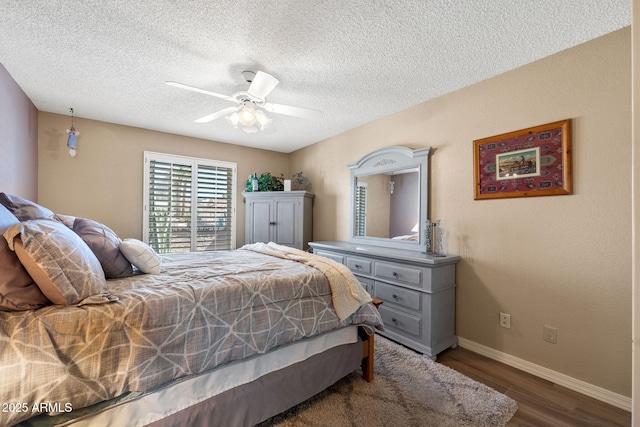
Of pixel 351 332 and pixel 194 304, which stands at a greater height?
pixel 194 304

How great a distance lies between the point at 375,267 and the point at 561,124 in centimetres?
189

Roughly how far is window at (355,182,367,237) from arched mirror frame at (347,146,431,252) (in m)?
0.05

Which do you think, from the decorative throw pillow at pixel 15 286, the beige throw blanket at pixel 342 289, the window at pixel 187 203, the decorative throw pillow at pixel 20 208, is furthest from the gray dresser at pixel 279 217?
the decorative throw pillow at pixel 15 286

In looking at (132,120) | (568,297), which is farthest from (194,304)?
(132,120)

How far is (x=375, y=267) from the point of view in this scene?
2.79 m

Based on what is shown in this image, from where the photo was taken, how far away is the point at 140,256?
5.68ft

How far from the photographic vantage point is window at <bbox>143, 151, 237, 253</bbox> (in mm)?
3902

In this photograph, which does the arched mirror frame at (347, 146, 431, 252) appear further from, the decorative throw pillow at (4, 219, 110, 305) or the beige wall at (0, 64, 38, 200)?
the beige wall at (0, 64, 38, 200)

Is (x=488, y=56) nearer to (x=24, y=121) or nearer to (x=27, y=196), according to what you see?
(x=24, y=121)

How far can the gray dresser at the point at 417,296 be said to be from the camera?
91.8 inches

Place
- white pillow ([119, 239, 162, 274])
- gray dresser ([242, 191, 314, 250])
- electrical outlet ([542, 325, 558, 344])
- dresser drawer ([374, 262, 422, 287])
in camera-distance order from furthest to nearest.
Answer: gray dresser ([242, 191, 314, 250]), dresser drawer ([374, 262, 422, 287]), electrical outlet ([542, 325, 558, 344]), white pillow ([119, 239, 162, 274])

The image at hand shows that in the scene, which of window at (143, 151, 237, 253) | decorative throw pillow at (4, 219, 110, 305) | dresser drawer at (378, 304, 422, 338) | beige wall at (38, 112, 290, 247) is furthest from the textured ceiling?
dresser drawer at (378, 304, 422, 338)

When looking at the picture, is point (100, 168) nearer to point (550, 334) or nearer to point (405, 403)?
point (405, 403)

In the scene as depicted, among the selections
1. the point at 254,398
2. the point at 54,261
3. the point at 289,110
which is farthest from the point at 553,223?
the point at 54,261
